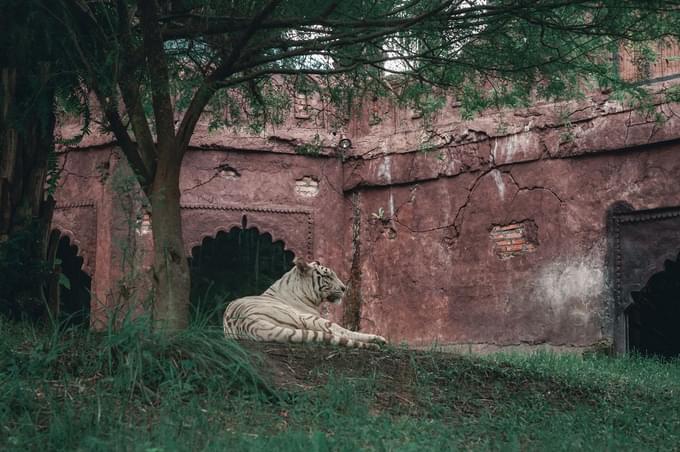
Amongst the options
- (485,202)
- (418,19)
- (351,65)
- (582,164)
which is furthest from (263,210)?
(418,19)

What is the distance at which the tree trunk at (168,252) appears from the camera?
300 inches

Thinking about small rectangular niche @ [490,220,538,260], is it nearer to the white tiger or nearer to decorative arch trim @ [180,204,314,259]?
decorative arch trim @ [180,204,314,259]

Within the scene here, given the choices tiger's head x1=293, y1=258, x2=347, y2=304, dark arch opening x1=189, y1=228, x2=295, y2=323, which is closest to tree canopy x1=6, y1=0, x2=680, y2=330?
tiger's head x1=293, y1=258, x2=347, y2=304

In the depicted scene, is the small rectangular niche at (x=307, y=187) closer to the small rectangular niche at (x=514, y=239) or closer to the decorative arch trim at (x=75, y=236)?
the small rectangular niche at (x=514, y=239)

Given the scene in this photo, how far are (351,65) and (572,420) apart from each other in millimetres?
3723

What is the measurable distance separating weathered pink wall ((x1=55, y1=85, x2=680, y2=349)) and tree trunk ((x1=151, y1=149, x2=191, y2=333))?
4.66 meters

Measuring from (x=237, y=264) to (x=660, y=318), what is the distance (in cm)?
750

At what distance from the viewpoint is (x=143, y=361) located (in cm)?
634

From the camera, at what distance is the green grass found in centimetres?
541

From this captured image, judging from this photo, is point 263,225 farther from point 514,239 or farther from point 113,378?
point 113,378

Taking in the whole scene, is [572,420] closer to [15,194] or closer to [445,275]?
[15,194]

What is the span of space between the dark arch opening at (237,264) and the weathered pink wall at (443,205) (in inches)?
91.7

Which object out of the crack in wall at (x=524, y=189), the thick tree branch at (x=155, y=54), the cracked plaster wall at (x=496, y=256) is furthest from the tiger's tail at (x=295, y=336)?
the crack in wall at (x=524, y=189)

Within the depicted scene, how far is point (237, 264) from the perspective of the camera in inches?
705
